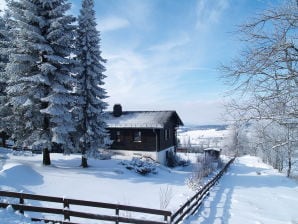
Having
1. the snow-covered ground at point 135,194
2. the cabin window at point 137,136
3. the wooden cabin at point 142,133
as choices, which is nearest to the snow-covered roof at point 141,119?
the wooden cabin at point 142,133

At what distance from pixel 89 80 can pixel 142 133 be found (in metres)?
11.6

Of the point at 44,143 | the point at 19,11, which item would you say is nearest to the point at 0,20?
the point at 19,11

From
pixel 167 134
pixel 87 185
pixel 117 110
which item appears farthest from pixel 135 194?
pixel 117 110

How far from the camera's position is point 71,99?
1722 centimetres

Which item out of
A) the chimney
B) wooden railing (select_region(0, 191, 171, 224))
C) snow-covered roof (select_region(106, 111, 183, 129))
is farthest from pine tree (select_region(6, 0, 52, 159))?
the chimney

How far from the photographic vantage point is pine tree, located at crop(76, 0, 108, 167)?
60.6ft

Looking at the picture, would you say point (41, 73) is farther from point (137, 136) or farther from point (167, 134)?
point (167, 134)

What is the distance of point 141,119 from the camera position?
96.3 feet

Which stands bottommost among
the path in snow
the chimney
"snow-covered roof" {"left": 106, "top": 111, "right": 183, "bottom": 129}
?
the path in snow

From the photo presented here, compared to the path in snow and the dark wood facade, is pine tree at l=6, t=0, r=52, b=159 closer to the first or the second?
the path in snow

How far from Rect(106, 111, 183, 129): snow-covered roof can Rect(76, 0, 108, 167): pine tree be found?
9262 mm

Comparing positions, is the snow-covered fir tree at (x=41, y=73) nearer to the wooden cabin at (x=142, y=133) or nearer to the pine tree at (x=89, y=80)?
the pine tree at (x=89, y=80)

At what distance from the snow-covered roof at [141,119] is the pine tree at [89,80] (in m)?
9.26

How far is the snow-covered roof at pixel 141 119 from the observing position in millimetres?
28070
